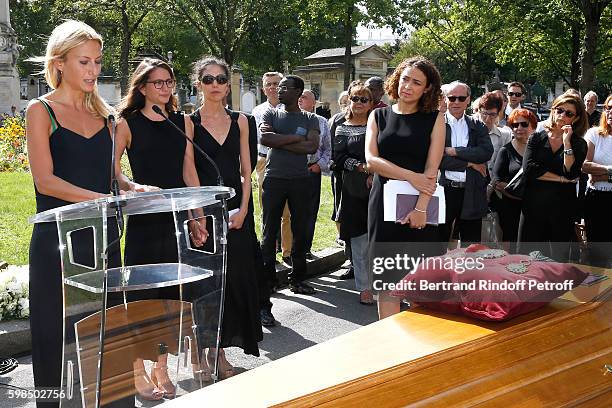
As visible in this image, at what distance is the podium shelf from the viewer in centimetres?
248

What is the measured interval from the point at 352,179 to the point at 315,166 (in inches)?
31.8

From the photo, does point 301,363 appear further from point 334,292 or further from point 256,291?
point 334,292

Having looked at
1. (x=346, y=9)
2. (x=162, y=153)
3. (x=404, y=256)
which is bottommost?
(x=404, y=256)

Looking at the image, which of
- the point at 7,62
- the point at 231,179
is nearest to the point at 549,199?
the point at 231,179

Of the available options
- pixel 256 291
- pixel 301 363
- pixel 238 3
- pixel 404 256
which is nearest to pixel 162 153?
pixel 256 291

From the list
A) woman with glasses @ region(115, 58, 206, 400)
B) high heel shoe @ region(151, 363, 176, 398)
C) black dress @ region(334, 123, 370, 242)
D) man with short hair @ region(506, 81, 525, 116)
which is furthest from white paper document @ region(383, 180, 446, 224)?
man with short hair @ region(506, 81, 525, 116)

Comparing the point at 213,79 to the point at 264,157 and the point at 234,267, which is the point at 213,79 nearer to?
the point at 234,267

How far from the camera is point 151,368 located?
9.02ft

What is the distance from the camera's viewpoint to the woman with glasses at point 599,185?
654 centimetres

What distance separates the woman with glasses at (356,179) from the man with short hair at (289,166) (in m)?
0.31

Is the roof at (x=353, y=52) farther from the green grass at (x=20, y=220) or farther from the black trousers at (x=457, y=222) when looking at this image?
the black trousers at (x=457, y=222)

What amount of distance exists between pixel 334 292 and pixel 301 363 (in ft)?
14.6

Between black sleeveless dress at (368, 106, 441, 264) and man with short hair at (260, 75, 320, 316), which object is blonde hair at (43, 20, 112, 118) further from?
man with short hair at (260, 75, 320, 316)

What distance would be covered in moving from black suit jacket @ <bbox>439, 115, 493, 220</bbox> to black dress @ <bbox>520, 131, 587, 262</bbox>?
0.43m
